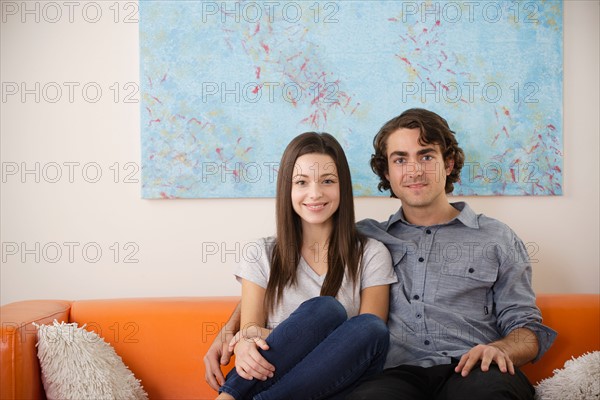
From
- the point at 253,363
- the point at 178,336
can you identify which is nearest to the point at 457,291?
the point at 253,363

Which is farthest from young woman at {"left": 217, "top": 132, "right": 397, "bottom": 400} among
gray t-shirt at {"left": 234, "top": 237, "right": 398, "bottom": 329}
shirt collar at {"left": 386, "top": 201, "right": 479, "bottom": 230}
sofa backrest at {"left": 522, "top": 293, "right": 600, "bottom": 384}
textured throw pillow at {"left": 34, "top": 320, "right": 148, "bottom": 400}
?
sofa backrest at {"left": 522, "top": 293, "right": 600, "bottom": 384}

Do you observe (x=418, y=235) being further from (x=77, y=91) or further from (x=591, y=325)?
(x=77, y=91)

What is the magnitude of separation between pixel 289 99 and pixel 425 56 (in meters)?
0.51

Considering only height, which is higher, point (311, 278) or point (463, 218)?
point (463, 218)

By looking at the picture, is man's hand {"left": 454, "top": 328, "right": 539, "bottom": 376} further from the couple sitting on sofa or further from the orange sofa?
the orange sofa

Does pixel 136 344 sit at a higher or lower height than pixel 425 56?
lower

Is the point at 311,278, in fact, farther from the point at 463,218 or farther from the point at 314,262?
the point at 463,218

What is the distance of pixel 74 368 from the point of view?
1.58 meters

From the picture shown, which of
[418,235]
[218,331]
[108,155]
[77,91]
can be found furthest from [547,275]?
[77,91]

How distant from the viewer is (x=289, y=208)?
1.81m

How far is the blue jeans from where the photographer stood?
4.75ft

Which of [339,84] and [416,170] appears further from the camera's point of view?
[339,84]

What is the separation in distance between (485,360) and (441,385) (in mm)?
130

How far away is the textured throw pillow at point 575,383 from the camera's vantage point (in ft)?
4.78
